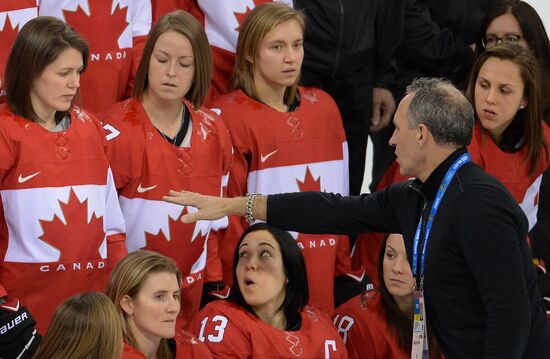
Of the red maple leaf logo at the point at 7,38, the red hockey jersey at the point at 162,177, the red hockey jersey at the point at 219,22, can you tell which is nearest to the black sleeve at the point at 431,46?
the red hockey jersey at the point at 219,22

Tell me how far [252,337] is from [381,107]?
4.62 ft

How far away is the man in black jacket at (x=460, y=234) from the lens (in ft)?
10.3

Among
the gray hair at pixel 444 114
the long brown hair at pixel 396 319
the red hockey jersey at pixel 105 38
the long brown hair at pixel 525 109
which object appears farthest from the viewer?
the long brown hair at pixel 525 109

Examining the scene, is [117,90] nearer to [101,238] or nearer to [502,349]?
[101,238]

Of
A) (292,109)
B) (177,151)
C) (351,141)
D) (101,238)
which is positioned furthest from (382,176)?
(101,238)

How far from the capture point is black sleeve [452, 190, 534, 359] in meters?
3.14

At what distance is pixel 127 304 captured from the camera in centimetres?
383

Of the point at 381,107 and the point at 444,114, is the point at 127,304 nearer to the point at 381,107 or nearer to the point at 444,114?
the point at 444,114

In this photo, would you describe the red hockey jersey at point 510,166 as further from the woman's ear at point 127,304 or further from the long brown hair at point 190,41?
the woman's ear at point 127,304

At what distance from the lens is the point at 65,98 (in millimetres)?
3857

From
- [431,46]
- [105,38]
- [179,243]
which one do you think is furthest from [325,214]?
[431,46]

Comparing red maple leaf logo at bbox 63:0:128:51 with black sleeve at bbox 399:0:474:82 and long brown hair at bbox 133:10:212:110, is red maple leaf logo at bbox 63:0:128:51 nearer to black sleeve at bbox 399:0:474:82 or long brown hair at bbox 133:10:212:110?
long brown hair at bbox 133:10:212:110

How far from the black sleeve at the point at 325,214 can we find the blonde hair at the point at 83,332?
582 millimetres

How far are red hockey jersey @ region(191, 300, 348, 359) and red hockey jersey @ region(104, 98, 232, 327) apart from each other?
170 mm
